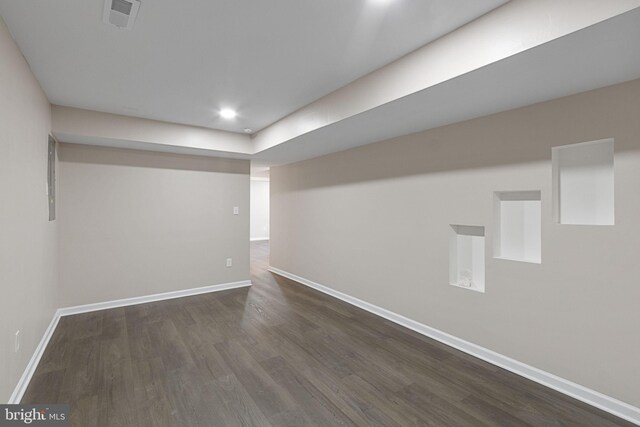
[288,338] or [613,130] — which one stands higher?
[613,130]

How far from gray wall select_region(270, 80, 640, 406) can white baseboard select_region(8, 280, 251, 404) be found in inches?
82.1

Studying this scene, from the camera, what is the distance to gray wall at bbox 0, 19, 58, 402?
1739 mm

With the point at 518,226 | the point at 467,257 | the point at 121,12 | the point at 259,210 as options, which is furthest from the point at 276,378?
the point at 259,210

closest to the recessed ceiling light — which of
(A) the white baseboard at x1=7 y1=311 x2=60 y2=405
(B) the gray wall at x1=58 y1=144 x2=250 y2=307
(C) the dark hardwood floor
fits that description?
(B) the gray wall at x1=58 y1=144 x2=250 y2=307

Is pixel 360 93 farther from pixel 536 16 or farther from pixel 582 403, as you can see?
pixel 582 403

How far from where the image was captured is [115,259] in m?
3.95

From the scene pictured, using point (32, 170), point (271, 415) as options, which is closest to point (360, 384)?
point (271, 415)

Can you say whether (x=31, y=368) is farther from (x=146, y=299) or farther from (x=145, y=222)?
(x=145, y=222)

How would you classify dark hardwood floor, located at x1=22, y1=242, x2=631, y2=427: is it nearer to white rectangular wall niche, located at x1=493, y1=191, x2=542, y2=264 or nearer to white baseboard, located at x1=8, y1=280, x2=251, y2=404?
white baseboard, located at x1=8, y1=280, x2=251, y2=404

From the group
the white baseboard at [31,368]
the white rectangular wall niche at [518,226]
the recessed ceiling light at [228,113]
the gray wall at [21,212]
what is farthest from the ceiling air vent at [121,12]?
the white rectangular wall niche at [518,226]

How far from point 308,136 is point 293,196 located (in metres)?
2.14

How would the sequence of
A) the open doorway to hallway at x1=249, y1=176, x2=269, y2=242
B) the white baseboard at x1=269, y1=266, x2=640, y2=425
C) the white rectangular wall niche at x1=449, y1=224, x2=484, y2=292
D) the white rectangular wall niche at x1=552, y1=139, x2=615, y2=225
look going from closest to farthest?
the white baseboard at x1=269, y1=266, x2=640, y2=425 → the white rectangular wall niche at x1=552, y1=139, x2=615, y2=225 → the white rectangular wall niche at x1=449, y1=224, x2=484, y2=292 → the open doorway to hallway at x1=249, y1=176, x2=269, y2=242

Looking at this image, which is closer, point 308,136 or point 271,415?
point 271,415

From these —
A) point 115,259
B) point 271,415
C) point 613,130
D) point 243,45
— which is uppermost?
point 243,45
